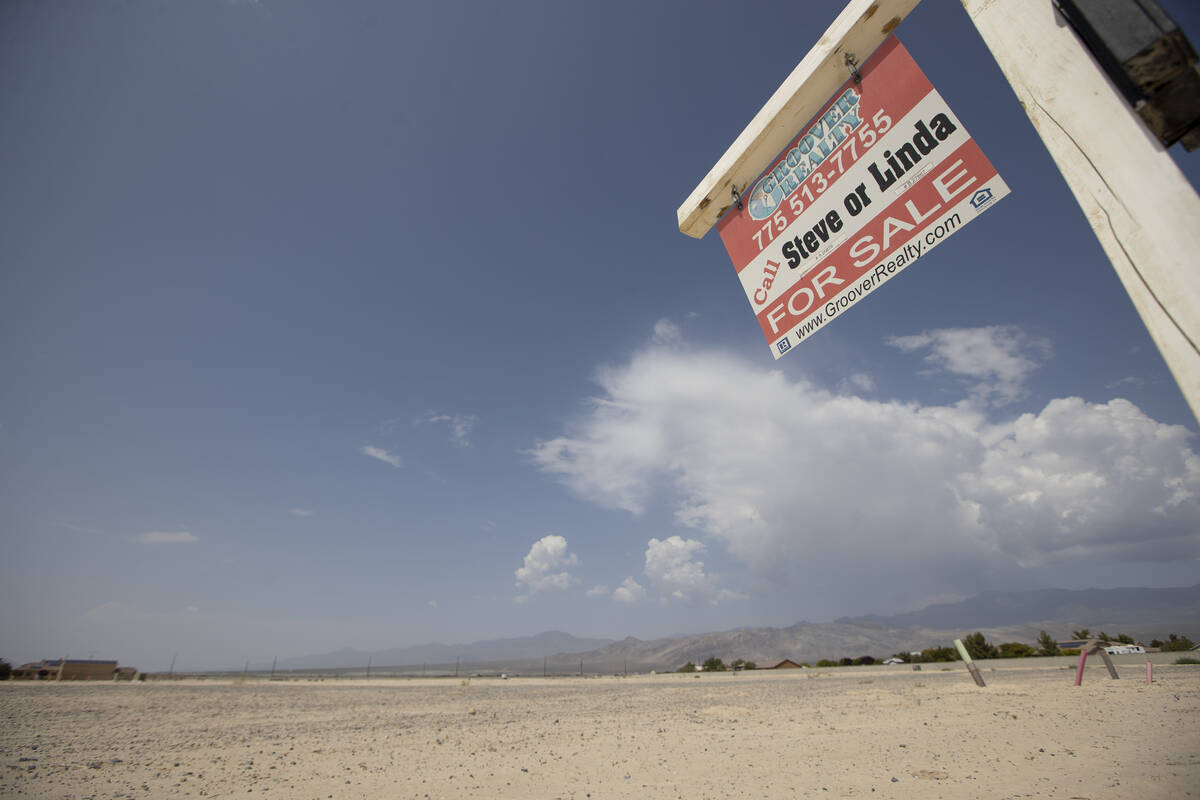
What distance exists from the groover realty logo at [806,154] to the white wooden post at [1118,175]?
938 millimetres

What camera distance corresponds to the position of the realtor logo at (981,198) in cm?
212

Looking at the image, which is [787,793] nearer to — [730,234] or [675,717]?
[730,234]

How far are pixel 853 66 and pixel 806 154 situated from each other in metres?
0.48

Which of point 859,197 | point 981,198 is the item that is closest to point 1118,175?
point 981,198

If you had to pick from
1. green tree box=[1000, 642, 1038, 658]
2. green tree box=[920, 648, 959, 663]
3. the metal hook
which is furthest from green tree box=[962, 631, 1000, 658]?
the metal hook

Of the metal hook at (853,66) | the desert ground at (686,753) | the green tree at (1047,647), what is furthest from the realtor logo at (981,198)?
the green tree at (1047,647)

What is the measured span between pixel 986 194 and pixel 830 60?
118cm

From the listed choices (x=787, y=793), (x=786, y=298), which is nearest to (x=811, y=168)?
(x=786, y=298)

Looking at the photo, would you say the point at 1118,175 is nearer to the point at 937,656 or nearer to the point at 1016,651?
the point at 1016,651

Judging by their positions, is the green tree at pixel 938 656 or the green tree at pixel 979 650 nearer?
the green tree at pixel 979 650

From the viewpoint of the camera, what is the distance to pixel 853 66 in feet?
8.61

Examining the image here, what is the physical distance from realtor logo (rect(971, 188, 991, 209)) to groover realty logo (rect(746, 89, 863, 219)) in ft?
2.54

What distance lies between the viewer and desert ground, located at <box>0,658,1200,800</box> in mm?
5859

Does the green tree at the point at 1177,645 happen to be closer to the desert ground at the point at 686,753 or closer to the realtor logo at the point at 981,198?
the desert ground at the point at 686,753
